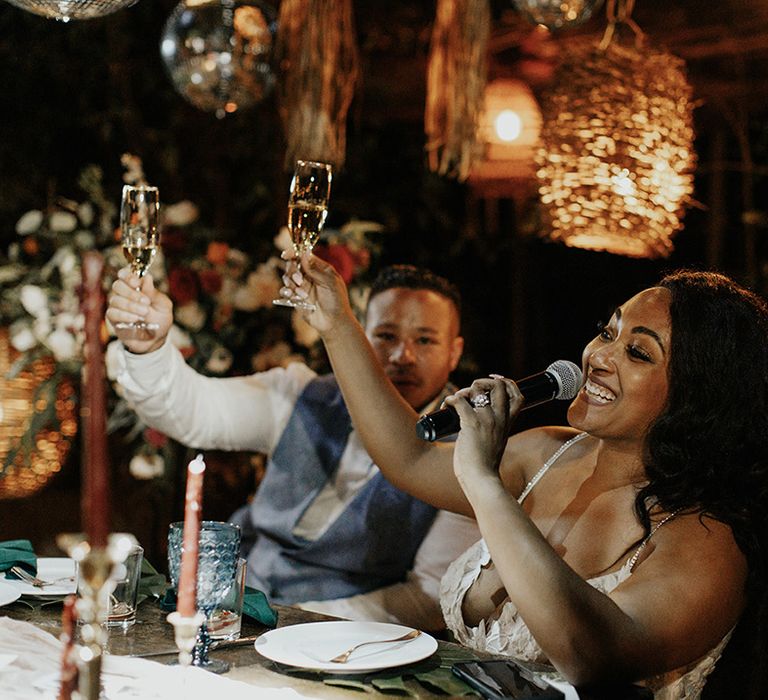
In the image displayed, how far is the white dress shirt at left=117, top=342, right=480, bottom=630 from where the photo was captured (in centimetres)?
279

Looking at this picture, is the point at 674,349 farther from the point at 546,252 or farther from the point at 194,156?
the point at 194,156

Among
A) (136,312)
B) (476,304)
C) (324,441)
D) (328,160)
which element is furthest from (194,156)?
(136,312)

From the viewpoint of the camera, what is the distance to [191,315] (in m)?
3.40

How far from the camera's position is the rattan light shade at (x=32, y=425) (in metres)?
3.49

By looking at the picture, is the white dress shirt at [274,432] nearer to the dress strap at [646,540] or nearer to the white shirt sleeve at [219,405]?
the white shirt sleeve at [219,405]

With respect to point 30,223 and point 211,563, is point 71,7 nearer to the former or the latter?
point 211,563

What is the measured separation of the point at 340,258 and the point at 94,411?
255cm

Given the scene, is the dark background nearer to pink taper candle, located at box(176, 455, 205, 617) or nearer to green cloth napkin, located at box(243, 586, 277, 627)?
green cloth napkin, located at box(243, 586, 277, 627)

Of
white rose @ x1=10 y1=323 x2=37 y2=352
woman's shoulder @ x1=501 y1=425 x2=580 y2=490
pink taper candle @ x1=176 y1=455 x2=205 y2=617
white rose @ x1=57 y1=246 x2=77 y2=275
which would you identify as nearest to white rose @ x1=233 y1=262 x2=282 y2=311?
white rose @ x1=57 y1=246 x2=77 y2=275

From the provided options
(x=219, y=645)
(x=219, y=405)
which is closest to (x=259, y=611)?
(x=219, y=645)

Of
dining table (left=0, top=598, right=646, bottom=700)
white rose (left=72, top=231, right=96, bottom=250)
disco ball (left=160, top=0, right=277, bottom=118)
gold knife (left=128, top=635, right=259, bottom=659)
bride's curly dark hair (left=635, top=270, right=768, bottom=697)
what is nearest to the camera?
dining table (left=0, top=598, right=646, bottom=700)

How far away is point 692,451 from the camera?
→ 2033mm

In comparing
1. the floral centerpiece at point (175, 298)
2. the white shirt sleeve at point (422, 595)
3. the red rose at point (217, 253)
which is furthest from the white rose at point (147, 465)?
the white shirt sleeve at point (422, 595)

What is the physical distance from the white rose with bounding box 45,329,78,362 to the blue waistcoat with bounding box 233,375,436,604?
721mm
